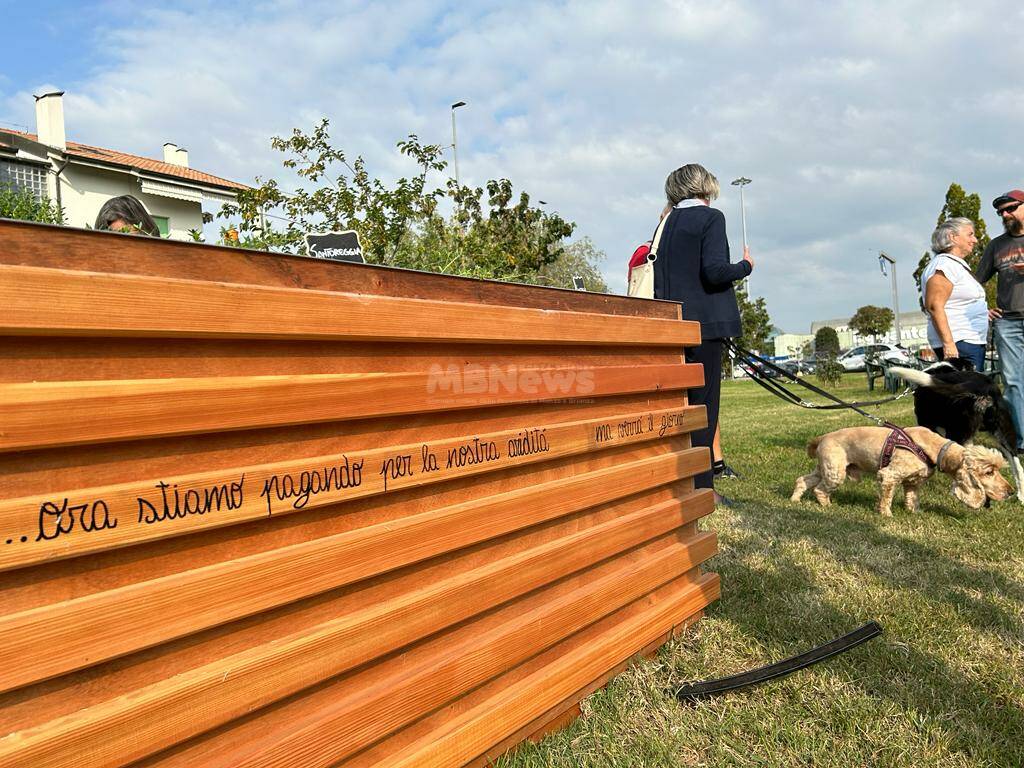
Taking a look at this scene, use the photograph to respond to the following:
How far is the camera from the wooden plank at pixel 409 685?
144 cm

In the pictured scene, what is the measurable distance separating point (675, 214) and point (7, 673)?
4.10 metres

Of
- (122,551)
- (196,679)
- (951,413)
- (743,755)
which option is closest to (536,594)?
(743,755)

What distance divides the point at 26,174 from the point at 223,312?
32913mm

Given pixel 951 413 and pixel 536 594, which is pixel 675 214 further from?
pixel 536 594

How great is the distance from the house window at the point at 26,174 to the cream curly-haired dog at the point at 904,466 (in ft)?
94.0

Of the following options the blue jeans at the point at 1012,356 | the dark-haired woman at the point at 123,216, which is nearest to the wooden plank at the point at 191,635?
the dark-haired woman at the point at 123,216

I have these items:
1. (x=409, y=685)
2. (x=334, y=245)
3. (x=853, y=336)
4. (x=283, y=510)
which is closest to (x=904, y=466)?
(x=334, y=245)

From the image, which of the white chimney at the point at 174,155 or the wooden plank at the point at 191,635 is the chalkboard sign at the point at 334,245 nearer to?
the wooden plank at the point at 191,635

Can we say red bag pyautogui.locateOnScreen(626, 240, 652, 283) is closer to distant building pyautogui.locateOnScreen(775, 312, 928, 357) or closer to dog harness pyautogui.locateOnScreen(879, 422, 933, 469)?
dog harness pyautogui.locateOnScreen(879, 422, 933, 469)

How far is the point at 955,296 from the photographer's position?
529cm

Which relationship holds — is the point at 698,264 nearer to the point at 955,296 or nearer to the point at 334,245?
the point at 334,245

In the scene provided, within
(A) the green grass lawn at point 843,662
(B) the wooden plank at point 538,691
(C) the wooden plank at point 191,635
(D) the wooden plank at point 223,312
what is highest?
(D) the wooden plank at point 223,312

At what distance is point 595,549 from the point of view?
7.80 ft

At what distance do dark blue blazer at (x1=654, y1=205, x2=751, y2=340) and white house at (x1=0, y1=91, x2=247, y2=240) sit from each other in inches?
980
